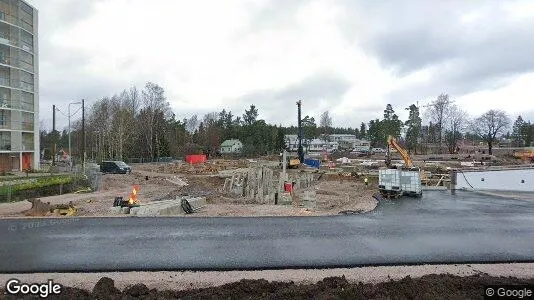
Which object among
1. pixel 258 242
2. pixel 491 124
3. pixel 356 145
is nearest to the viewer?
pixel 258 242

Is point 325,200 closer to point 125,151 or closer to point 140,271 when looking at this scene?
point 140,271

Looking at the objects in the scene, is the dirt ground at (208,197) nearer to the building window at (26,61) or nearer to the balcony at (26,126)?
the balcony at (26,126)

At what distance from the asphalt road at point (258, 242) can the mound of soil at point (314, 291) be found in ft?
4.73

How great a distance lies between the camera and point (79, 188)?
28062mm

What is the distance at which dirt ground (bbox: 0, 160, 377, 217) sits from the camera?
53.5ft

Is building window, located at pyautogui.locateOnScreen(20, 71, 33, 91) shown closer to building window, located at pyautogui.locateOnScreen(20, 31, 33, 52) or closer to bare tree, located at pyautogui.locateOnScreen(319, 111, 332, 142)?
building window, located at pyautogui.locateOnScreen(20, 31, 33, 52)

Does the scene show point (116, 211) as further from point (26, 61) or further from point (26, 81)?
point (26, 61)

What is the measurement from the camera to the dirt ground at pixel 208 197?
53.5ft

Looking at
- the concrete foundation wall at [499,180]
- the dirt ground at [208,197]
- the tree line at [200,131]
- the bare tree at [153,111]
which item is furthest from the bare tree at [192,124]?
the concrete foundation wall at [499,180]

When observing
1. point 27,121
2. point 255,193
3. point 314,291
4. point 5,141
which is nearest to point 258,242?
point 314,291

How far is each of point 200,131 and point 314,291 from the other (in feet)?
312

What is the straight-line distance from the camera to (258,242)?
10.4 metres

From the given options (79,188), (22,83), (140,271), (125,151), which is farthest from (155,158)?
(140,271)

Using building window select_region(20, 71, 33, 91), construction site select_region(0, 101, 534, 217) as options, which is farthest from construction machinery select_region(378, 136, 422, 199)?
building window select_region(20, 71, 33, 91)
